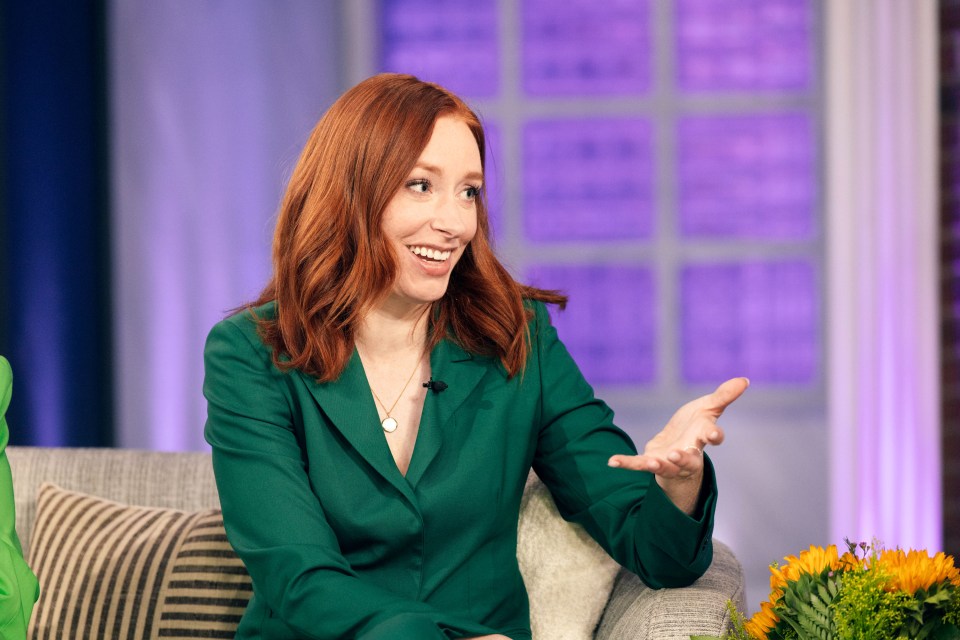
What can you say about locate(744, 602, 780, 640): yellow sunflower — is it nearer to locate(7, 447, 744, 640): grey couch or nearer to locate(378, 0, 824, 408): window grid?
locate(7, 447, 744, 640): grey couch

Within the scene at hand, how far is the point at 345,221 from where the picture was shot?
1744 millimetres

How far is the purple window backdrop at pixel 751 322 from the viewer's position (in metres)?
4.72

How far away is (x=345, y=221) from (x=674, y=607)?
74 cm

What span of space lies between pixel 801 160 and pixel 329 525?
3518mm

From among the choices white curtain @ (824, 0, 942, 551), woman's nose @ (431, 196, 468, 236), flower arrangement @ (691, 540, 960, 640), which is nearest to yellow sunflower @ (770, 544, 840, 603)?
flower arrangement @ (691, 540, 960, 640)

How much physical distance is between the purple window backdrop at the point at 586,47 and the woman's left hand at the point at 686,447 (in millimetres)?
3348

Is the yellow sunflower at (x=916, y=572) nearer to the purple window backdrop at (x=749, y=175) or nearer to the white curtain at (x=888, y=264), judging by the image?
the white curtain at (x=888, y=264)

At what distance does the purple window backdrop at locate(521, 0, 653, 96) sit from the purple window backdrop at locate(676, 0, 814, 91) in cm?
17

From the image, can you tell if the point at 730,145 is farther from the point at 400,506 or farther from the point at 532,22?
the point at 400,506

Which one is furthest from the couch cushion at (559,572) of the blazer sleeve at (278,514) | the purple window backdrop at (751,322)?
the purple window backdrop at (751,322)

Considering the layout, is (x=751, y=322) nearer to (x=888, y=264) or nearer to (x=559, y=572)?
(x=888, y=264)

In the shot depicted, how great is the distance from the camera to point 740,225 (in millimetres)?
4738

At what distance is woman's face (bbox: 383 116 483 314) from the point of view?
1.72 meters

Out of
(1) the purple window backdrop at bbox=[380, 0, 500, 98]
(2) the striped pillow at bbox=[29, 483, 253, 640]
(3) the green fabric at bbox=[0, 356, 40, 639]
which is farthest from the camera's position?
(1) the purple window backdrop at bbox=[380, 0, 500, 98]
